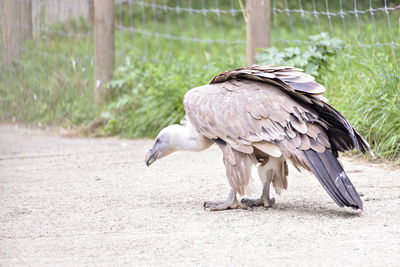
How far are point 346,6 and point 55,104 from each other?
763 cm

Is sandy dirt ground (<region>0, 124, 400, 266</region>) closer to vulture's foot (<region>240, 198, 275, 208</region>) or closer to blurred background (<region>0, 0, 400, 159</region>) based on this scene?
vulture's foot (<region>240, 198, 275, 208</region>)

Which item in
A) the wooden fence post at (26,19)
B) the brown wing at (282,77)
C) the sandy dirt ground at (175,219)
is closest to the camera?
the sandy dirt ground at (175,219)

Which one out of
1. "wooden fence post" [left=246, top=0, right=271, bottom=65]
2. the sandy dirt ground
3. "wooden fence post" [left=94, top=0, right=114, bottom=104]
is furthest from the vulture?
"wooden fence post" [left=94, top=0, right=114, bottom=104]

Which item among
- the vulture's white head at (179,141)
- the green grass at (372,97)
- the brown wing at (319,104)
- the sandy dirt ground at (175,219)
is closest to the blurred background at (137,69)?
the green grass at (372,97)

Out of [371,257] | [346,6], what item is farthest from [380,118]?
[346,6]

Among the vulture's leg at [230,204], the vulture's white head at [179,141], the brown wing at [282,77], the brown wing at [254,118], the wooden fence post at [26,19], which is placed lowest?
the vulture's leg at [230,204]

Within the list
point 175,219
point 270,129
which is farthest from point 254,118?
point 175,219

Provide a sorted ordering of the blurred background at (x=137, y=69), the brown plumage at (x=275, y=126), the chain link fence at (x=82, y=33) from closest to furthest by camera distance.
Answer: the brown plumage at (x=275, y=126) → the blurred background at (x=137, y=69) → the chain link fence at (x=82, y=33)

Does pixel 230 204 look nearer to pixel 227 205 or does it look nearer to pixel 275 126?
pixel 227 205

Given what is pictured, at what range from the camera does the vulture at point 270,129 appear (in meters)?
3.61

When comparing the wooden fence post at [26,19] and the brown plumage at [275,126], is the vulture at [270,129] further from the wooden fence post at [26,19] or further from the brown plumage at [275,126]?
the wooden fence post at [26,19]

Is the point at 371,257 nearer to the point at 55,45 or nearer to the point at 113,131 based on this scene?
the point at 113,131

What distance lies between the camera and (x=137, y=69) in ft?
24.0

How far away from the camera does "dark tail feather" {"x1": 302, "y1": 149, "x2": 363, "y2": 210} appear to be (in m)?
3.49
